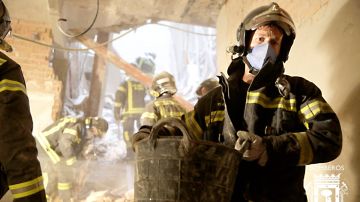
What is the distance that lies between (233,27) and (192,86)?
5054 mm

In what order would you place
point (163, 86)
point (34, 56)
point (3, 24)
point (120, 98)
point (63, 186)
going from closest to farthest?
point (3, 24) → point (163, 86) → point (63, 186) → point (34, 56) → point (120, 98)

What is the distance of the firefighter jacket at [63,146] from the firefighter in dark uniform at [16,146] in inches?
145

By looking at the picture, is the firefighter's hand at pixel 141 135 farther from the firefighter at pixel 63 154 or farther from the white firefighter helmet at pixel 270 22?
the firefighter at pixel 63 154

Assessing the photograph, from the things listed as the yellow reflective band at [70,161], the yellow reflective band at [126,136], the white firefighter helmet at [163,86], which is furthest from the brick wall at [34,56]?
the white firefighter helmet at [163,86]

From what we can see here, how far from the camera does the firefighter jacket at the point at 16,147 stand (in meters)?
2.13

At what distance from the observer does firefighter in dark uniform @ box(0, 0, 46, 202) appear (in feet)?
6.98

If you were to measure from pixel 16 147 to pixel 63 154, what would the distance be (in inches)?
159

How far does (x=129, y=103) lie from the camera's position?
8.16 metres

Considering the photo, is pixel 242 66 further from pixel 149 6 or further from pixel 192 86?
pixel 192 86

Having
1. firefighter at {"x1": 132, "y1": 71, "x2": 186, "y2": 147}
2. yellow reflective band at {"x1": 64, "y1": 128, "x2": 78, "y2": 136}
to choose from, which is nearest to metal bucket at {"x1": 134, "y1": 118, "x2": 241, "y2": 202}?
firefighter at {"x1": 132, "y1": 71, "x2": 186, "y2": 147}

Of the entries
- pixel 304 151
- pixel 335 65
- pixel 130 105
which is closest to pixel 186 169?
pixel 304 151

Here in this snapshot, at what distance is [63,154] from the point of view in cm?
604

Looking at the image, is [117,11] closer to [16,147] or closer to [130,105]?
[130,105]

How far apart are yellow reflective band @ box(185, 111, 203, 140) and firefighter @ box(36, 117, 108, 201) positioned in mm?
3793
